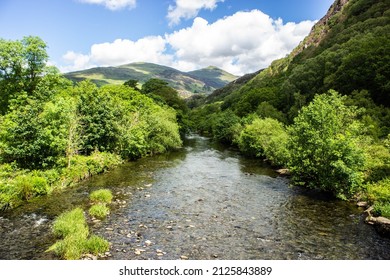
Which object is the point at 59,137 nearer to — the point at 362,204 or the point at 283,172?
the point at 283,172

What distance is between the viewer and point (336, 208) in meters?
29.0

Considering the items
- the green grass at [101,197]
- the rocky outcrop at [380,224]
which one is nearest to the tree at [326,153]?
the rocky outcrop at [380,224]

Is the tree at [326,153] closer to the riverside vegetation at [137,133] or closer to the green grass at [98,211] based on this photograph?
the riverside vegetation at [137,133]

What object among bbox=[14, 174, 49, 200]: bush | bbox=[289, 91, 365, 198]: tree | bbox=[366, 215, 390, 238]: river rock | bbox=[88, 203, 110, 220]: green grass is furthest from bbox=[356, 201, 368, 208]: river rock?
bbox=[14, 174, 49, 200]: bush

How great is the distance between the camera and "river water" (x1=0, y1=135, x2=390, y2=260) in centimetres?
1906

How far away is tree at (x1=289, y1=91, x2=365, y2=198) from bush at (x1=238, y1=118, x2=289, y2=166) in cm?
1477

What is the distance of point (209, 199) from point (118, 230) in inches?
465

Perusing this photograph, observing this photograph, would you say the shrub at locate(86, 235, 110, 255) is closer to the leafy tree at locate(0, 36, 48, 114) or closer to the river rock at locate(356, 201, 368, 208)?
the river rock at locate(356, 201, 368, 208)

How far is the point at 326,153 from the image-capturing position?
31.9m

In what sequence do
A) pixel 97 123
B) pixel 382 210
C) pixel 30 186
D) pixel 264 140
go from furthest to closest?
pixel 264 140
pixel 97 123
pixel 30 186
pixel 382 210

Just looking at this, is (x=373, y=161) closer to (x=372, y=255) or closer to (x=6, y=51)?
(x=372, y=255)

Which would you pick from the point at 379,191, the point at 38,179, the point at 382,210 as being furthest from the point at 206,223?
the point at 38,179

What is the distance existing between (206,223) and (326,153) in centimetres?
1645

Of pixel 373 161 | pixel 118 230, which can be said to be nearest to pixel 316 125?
pixel 373 161
